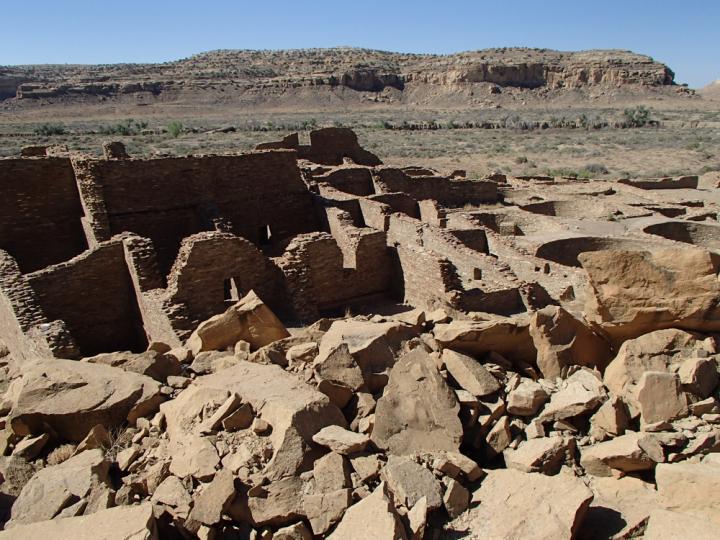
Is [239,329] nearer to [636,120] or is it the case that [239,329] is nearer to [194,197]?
[194,197]

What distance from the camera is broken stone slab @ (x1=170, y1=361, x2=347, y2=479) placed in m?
4.46

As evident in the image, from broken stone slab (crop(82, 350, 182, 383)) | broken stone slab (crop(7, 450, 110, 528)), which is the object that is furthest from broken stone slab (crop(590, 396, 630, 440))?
broken stone slab (crop(82, 350, 182, 383))

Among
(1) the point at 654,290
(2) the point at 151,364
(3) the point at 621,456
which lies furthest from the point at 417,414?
(2) the point at 151,364

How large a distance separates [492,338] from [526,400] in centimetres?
103

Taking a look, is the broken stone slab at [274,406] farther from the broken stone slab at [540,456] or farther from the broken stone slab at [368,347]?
the broken stone slab at [540,456]

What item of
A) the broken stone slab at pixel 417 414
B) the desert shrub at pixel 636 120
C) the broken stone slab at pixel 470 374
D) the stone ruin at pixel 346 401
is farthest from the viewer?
the desert shrub at pixel 636 120

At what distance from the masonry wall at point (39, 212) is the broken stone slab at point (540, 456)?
10.0 m

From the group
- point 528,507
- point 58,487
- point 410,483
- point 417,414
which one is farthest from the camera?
point 417,414

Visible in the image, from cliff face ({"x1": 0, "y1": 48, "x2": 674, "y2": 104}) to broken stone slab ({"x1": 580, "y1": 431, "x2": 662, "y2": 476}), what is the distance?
83769mm

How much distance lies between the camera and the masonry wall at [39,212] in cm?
1080

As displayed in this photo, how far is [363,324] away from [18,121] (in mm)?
69430

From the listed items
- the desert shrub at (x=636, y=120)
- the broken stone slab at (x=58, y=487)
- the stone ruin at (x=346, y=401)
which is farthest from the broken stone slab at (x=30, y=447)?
the desert shrub at (x=636, y=120)

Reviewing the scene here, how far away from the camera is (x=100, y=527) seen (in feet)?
12.1

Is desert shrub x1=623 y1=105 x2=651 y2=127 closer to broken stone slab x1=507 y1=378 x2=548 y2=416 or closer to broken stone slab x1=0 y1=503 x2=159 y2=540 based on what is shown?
broken stone slab x1=507 y1=378 x2=548 y2=416
